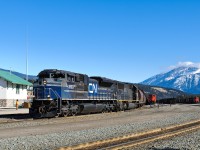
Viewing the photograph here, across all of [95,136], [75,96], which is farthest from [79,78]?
[95,136]

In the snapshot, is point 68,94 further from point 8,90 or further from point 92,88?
point 8,90

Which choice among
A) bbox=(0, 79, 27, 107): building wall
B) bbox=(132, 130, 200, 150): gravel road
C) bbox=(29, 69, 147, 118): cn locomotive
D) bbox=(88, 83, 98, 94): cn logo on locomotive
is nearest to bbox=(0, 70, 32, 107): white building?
bbox=(0, 79, 27, 107): building wall

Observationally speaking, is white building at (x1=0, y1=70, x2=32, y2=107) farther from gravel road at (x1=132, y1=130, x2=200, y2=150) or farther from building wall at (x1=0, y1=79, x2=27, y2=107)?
gravel road at (x1=132, y1=130, x2=200, y2=150)

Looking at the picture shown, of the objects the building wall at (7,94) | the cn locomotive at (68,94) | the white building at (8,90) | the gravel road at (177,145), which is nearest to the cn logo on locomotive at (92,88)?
the cn locomotive at (68,94)

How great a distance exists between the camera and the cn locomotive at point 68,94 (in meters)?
28.3

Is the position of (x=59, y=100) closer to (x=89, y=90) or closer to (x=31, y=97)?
(x=31, y=97)

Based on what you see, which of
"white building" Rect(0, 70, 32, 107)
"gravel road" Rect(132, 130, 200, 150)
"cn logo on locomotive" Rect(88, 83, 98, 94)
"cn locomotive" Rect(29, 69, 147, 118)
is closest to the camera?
"gravel road" Rect(132, 130, 200, 150)

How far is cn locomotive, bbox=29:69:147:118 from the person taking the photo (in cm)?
2833

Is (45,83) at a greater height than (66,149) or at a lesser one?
greater

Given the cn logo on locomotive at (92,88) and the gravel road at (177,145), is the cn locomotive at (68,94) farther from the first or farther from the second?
the gravel road at (177,145)

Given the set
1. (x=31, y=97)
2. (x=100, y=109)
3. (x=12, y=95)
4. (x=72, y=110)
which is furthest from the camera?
(x=12, y=95)

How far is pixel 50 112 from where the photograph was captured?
28.3 meters

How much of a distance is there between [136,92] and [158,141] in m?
35.8

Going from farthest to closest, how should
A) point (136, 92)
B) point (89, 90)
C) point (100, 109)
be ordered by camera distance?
1. point (136, 92)
2. point (100, 109)
3. point (89, 90)
